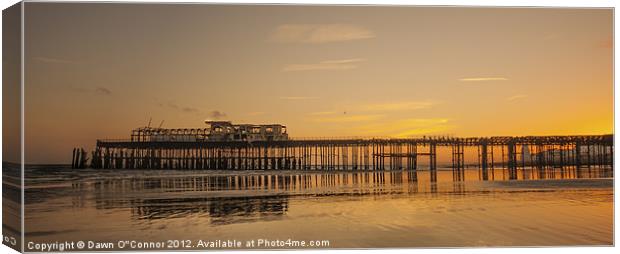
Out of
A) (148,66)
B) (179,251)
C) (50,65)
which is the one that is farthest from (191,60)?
(179,251)

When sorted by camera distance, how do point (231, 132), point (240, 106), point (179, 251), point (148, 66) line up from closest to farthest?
point (179, 251) → point (148, 66) → point (240, 106) → point (231, 132)

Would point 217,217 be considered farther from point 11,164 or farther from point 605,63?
point 605,63

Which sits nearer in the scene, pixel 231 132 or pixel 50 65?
pixel 50 65

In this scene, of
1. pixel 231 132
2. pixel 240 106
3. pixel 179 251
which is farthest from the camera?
pixel 231 132

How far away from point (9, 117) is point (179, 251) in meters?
3.26

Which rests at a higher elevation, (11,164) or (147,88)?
(147,88)

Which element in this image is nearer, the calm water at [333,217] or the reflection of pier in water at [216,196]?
the calm water at [333,217]

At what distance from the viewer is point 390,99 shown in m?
13.4

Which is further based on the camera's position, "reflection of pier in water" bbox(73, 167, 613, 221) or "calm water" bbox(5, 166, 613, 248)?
"reflection of pier in water" bbox(73, 167, 613, 221)

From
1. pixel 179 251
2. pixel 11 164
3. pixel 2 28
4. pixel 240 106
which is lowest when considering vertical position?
pixel 179 251

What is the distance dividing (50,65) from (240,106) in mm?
3302

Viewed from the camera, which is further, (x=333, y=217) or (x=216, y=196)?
(x=216, y=196)

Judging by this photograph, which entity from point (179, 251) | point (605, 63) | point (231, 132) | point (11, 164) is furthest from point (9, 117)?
point (605, 63)

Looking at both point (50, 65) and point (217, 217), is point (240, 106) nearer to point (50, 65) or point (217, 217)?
point (217, 217)
